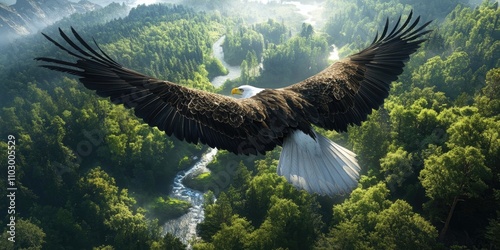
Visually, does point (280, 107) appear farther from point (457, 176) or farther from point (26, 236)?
point (26, 236)

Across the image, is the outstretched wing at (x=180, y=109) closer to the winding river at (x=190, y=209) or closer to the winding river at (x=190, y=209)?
the winding river at (x=190, y=209)

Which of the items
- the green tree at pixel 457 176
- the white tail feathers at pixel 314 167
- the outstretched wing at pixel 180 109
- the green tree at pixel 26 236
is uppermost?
the green tree at pixel 26 236

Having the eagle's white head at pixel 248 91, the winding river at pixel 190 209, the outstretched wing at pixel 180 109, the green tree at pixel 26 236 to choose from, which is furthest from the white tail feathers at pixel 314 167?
the green tree at pixel 26 236

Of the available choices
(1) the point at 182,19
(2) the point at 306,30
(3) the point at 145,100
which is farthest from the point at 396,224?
(1) the point at 182,19

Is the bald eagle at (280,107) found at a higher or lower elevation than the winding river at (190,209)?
lower

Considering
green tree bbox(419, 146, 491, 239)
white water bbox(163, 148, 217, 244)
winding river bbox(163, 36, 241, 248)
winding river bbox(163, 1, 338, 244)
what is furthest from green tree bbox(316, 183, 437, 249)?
white water bbox(163, 148, 217, 244)

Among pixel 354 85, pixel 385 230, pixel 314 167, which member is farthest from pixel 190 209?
pixel 354 85

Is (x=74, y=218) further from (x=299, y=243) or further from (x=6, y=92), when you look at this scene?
(x=6, y=92)
